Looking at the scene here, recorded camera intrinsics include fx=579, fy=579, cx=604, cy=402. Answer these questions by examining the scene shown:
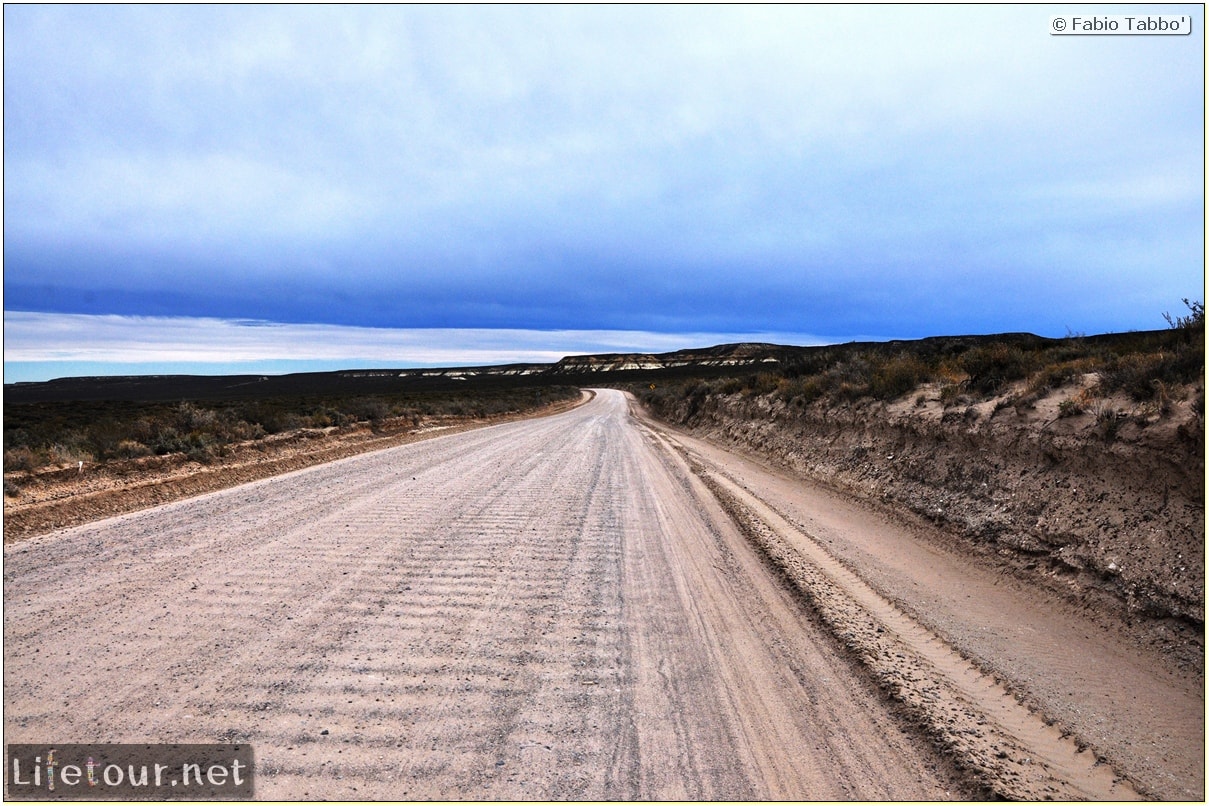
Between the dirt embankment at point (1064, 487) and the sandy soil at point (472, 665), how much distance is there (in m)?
2.42

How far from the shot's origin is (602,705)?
342 cm

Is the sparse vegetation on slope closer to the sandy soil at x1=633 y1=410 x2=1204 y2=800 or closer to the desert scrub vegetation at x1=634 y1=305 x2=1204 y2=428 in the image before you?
the desert scrub vegetation at x1=634 y1=305 x2=1204 y2=428

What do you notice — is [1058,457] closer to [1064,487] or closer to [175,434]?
[1064,487]

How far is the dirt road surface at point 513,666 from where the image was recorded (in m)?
2.94

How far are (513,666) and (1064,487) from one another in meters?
6.78

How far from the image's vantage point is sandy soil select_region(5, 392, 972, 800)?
292cm

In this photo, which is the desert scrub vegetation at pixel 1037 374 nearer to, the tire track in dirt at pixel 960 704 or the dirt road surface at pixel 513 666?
the dirt road surface at pixel 513 666

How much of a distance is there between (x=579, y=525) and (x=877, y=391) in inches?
327

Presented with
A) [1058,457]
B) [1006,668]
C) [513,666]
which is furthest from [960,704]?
[1058,457]

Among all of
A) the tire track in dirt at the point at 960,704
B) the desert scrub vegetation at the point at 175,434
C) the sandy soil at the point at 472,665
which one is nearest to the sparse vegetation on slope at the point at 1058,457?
the tire track in dirt at the point at 960,704

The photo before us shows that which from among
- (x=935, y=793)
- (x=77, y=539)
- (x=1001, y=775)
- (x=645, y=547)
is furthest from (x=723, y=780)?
(x=77, y=539)

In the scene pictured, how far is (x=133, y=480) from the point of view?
31.8 feet

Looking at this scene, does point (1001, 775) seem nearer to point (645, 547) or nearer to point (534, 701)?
point (534, 701)

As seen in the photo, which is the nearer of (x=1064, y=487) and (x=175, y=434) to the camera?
(x=1064, y=487)
